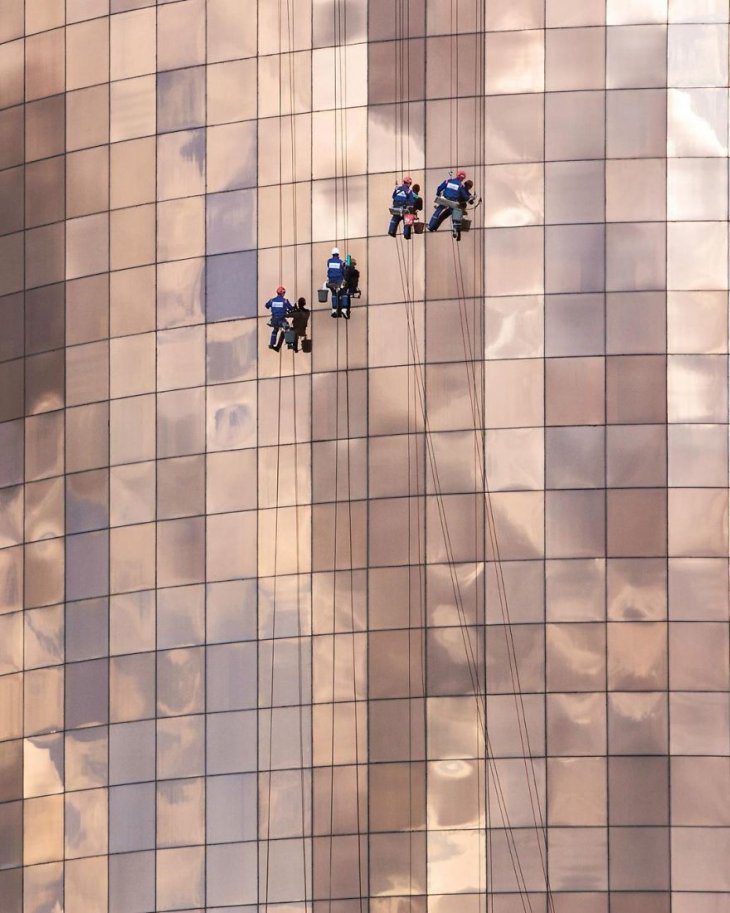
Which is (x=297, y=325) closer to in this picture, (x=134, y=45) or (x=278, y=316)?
(x=278, y=316)

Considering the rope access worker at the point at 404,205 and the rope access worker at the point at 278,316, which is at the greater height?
the rope access worker at the point at 404,205

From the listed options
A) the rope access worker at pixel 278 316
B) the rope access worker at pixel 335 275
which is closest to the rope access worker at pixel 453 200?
the rope access worker at pixel 335 275

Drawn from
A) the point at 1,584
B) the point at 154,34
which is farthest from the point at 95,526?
the point at 154,34

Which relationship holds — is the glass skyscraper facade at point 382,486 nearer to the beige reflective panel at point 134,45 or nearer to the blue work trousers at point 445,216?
the beige reflective panel at point 134,45

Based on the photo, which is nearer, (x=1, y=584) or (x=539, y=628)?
(x=539, y=628)

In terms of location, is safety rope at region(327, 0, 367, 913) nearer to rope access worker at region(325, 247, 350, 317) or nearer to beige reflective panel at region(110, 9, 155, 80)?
rope access worker at region(325, 247, 350, 317)

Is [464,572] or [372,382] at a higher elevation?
[372,382]

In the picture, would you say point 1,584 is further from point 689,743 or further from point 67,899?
point 689,743

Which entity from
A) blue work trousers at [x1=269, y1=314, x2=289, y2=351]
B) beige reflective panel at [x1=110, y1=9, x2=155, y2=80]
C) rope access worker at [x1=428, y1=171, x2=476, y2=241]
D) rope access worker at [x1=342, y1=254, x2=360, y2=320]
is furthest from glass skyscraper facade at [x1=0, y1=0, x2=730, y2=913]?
rope access worker at [x1=428, y1=171, x2=476, y2=241]
